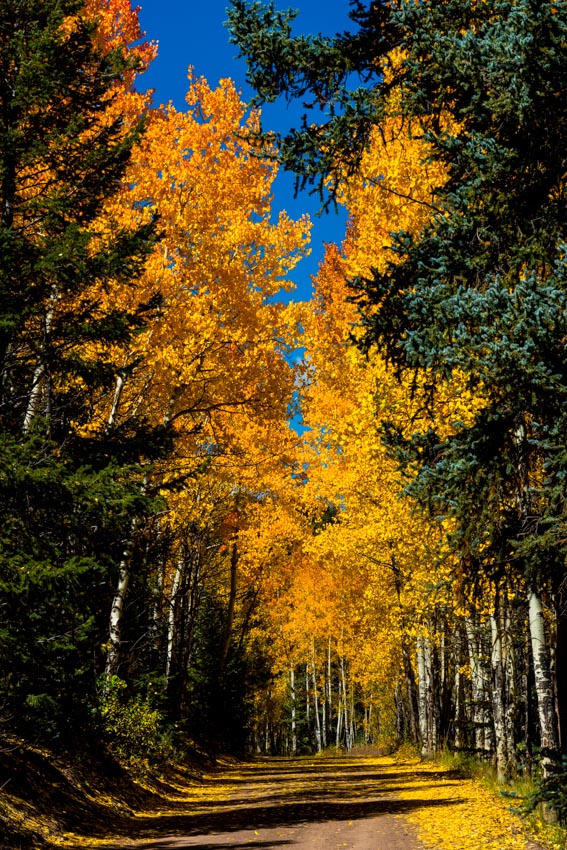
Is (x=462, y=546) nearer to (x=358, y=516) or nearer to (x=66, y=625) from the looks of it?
(x=66, y=625)

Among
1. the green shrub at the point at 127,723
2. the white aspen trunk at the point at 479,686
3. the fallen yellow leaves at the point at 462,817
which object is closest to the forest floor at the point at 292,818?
the fallen yellow leaves at the point at 462,817

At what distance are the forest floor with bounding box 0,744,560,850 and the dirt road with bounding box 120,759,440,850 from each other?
1cm

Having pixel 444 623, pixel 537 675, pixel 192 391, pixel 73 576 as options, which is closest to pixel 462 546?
pixel 537 675

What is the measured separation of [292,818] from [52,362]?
6.84 m

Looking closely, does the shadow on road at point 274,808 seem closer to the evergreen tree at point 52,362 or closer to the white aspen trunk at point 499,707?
the white aspen trunk at point 499,707

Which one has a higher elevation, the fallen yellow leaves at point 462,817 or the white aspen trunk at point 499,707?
the white aspen trunk at point 499,707

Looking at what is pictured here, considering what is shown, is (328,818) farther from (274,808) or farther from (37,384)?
(37,384)

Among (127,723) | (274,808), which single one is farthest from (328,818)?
(127,723)

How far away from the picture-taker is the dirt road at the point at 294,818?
8.05 m

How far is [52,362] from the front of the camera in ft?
25.8

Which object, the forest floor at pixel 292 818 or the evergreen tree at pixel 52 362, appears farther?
the forest floor at pixel 292 818

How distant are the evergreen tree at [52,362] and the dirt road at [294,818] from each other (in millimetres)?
2028

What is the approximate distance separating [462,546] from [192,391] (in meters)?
7.09

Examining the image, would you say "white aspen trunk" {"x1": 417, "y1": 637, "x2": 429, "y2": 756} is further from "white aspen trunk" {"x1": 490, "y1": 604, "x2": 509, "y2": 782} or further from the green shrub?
the green shrub
